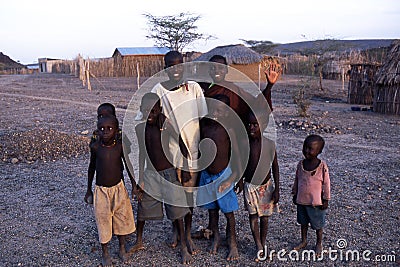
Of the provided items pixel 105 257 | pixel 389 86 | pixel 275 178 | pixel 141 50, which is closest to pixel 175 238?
pixel 105 257

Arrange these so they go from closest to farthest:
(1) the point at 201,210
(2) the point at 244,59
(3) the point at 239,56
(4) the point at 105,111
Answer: (4) the point at 105,111 < (1) the point at 201,210 < (2) the point at 244,59 < (3) the point at 239,56

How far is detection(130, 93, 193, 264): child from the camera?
3.08m

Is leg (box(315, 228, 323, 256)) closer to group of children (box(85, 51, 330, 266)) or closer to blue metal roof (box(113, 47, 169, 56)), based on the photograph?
group of children (box(85, 51, 330, 266))

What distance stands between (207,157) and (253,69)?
72.0ft

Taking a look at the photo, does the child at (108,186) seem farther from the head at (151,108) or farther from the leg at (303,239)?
the leg at (303,239)

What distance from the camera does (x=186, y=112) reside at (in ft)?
10.3

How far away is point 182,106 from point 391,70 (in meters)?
10.4

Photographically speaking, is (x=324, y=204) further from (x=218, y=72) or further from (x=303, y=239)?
(x=218, y=72)

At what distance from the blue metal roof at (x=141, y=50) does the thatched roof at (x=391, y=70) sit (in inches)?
1134

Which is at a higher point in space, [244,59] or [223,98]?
[244,59]

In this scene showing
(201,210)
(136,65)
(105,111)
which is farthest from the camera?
(136,65)

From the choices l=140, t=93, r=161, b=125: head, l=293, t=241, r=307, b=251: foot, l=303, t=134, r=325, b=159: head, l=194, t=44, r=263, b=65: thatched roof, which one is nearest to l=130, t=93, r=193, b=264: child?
l=140, t=93, r=161, b=125: head

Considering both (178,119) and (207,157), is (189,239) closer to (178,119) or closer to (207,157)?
(207,157)

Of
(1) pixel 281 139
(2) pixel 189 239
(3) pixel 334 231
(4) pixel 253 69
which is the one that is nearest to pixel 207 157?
(2) pixel 189 239
